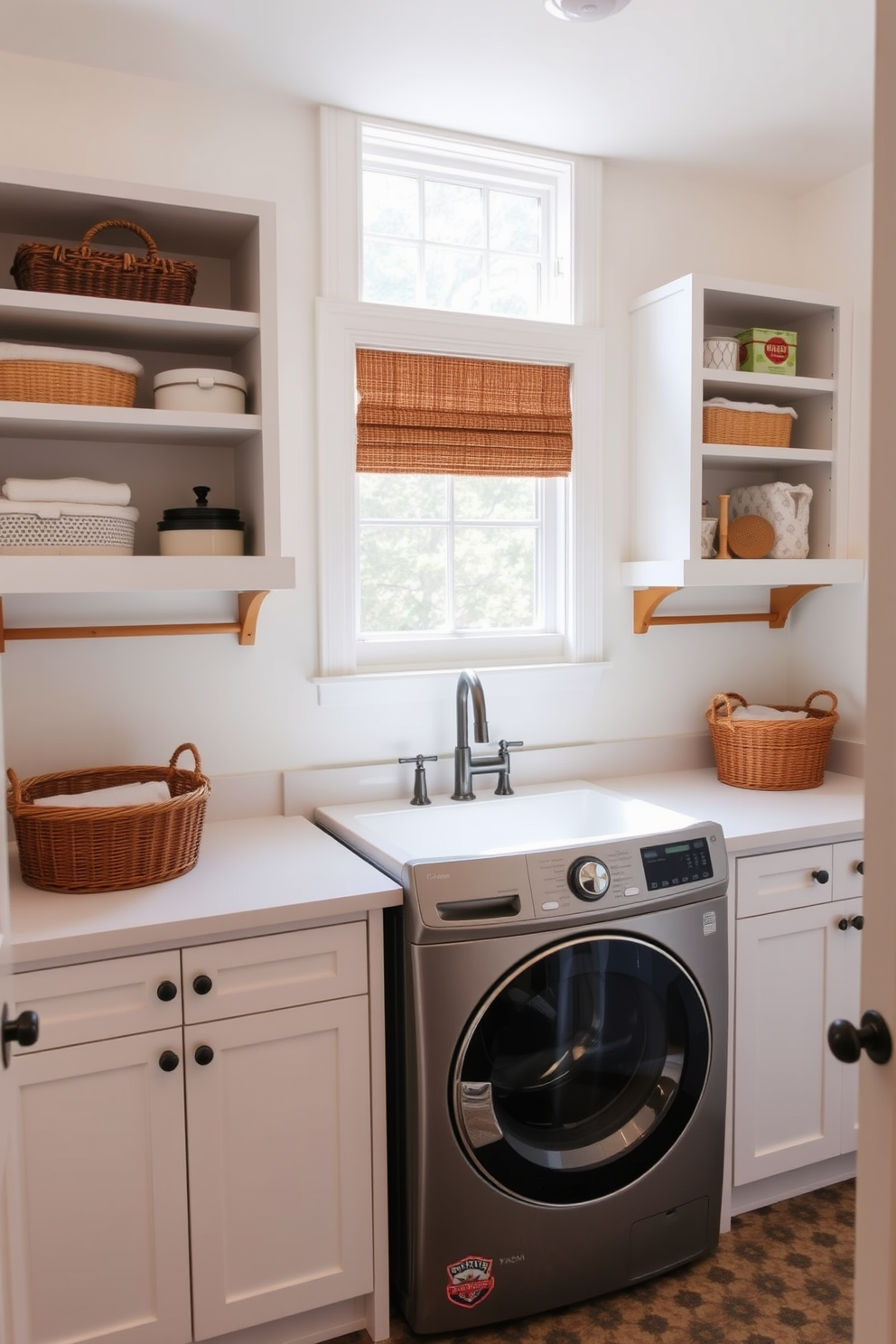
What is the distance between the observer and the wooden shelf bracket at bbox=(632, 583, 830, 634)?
2824mm

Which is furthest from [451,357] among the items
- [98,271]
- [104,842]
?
[104,842]

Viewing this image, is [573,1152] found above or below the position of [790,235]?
below

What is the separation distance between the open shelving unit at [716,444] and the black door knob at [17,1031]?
1.88 metres

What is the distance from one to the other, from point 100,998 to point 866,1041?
49.0 inches

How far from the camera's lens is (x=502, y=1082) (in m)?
1.96

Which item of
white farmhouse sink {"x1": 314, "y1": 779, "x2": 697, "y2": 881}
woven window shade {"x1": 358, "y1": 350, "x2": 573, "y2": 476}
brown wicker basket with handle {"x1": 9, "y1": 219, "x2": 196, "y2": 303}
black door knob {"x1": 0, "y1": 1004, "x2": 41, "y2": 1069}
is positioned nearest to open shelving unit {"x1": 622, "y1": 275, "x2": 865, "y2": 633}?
woven window shade {"x1": 358, "y1": 350, "x2": 573, "y2": 476}

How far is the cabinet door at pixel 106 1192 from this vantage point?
1.71 m

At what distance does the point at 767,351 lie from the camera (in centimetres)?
276

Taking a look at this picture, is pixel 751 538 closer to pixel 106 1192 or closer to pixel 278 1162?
pixel 278 1162

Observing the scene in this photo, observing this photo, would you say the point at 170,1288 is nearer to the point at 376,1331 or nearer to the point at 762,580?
the point at 376,1331

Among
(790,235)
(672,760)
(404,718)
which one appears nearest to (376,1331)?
(404,718)

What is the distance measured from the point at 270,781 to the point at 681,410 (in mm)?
1379

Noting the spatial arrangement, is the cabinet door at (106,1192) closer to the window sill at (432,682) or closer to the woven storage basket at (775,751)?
the window sill at (432,682)

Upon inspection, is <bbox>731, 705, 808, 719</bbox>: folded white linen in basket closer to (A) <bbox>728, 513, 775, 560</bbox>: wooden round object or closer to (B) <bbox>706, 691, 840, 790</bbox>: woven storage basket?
(B) <bbox>706, 691, 840, 790</bbox>: woven storage basket
